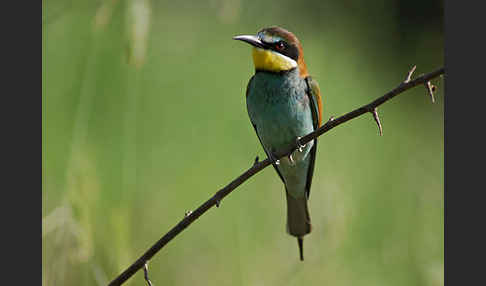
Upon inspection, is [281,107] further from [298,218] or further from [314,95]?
[298,218]

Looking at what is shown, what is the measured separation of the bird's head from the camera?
1527mm

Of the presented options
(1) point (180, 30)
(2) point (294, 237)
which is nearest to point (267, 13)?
(1) point (180, 30)

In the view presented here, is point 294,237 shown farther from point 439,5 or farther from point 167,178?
point 439,5

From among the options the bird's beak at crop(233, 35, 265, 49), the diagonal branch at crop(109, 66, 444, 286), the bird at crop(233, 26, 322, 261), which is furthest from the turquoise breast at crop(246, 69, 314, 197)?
the diagonal branch at crop(109, 66, 444, 286)

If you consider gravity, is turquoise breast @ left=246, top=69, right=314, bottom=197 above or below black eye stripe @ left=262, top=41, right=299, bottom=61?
below

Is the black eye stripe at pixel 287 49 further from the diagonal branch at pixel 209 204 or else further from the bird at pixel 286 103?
the diagonal branch at pixel 209 204

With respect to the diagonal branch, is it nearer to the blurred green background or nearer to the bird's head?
the blurred green background

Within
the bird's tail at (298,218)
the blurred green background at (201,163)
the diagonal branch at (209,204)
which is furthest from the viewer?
the bird's tail at (298,218)

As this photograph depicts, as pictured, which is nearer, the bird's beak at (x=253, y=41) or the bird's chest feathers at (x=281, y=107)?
the bird's beak at (x=253, y=41)

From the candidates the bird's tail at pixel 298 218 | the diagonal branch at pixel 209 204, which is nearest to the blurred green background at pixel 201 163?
the bird's tail at pixel 298 218

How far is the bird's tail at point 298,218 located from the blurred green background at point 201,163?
0.05m

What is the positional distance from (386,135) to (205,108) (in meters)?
0.64

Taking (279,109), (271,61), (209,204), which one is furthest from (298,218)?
(209,204)

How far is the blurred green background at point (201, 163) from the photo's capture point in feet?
4.75
